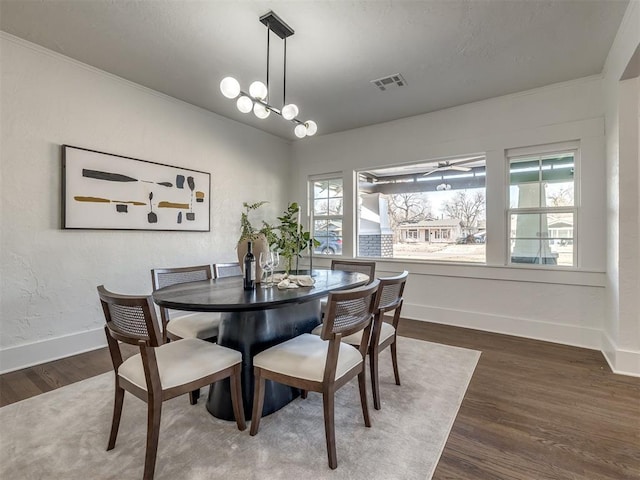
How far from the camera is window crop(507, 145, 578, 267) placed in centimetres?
341

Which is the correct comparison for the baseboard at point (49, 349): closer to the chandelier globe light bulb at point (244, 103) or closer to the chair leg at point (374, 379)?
the chandelier globe light bulb at point (244, 103)

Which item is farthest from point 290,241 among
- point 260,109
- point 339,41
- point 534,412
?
point 534,412

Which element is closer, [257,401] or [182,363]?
[182,363]

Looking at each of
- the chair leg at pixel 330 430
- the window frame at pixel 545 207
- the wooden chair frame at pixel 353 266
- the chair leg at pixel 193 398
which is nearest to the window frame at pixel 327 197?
the wooden chair frame at pixel 353 266

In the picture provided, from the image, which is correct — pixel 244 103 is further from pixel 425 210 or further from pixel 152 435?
pixel 425 210

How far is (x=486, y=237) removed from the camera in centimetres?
383

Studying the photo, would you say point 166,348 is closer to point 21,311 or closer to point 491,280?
point 21,311

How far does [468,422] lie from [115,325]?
82.2 inches

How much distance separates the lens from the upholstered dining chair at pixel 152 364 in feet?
4.59

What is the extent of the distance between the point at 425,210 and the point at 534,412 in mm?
3248

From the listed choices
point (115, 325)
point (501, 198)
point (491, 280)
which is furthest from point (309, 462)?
point (501, 198)

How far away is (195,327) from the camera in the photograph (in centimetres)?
224

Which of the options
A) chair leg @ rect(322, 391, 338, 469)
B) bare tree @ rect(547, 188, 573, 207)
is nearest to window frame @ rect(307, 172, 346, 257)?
bare tree @ rect(547, 188, 573, 207)

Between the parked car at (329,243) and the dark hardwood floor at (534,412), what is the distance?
7.81ft
